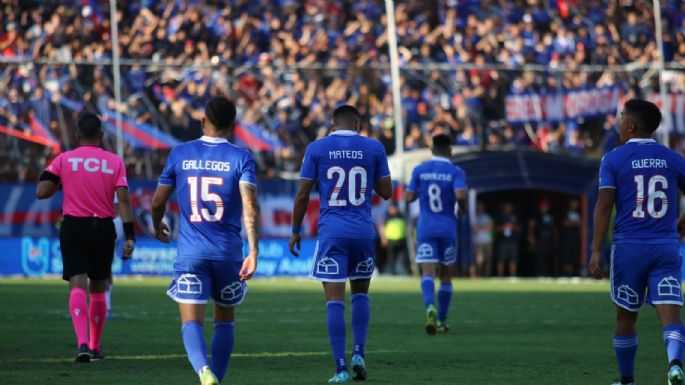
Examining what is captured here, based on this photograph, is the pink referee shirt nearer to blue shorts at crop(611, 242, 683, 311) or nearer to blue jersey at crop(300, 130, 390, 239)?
blue jersey at crop(300, 130, 390, 239)

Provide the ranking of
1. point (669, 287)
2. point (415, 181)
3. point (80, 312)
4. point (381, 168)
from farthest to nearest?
point (415, 181) < point (80, 312) < point (381, 168) < point (669, 287)

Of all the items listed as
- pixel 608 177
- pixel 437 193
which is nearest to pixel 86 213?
pixel 608 177

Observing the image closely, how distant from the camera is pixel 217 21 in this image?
35.0 metres

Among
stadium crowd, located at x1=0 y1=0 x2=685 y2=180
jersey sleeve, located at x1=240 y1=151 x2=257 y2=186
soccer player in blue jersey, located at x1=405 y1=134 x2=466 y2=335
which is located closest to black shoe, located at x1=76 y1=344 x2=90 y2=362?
jersey sleeve, located at x1=240 y1=151 x2=257 y2=186

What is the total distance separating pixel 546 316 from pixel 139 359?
852 centimetres

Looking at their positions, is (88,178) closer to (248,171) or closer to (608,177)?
(248,171)

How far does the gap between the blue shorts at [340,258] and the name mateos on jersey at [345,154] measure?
0.66m

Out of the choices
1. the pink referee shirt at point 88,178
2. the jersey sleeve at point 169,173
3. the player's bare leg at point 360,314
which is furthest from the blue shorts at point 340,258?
the pink referee shirt at point 88,178

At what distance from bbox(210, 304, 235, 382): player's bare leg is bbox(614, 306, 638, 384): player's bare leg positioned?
2770mm

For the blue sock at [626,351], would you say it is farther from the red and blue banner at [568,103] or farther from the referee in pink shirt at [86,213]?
the red and blue banner at [568,103]

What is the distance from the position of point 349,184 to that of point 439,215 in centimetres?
597

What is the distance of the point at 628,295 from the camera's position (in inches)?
376

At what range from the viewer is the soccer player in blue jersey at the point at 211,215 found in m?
8.80

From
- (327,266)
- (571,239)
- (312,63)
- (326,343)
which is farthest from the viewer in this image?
(571,239)
